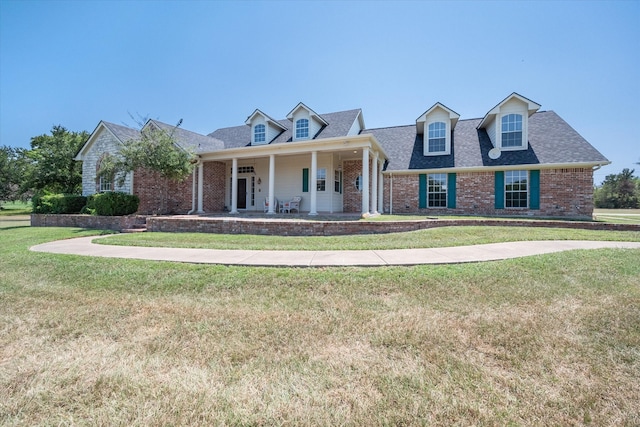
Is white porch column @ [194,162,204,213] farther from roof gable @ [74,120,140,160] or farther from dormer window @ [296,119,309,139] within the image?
dormer window @ [296,119,309,139]

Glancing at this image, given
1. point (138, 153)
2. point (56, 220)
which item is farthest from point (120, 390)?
point (56, 220)

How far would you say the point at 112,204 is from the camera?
12.9m

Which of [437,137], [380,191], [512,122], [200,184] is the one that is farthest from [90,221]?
[512,122]

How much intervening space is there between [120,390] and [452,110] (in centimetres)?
1812

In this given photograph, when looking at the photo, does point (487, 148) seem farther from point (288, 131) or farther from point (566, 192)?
point (288, 131)

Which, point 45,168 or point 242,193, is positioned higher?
point 45,168

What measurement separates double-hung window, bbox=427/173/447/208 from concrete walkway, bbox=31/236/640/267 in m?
8.36

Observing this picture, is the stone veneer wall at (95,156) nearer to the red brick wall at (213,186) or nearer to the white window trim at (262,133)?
the red brick wall at (213,186)

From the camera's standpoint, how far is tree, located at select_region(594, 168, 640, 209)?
43.2 meters

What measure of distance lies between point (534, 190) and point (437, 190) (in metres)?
4.47

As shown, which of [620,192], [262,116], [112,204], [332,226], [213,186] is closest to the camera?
[332,226]

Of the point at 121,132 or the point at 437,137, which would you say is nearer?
the point at 121,132

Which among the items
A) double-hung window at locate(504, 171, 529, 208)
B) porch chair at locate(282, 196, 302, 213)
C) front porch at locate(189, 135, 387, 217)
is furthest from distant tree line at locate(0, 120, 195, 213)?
double-hung window at locate(504, 171, 529, 208)

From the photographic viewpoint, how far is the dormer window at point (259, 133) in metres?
17.5
